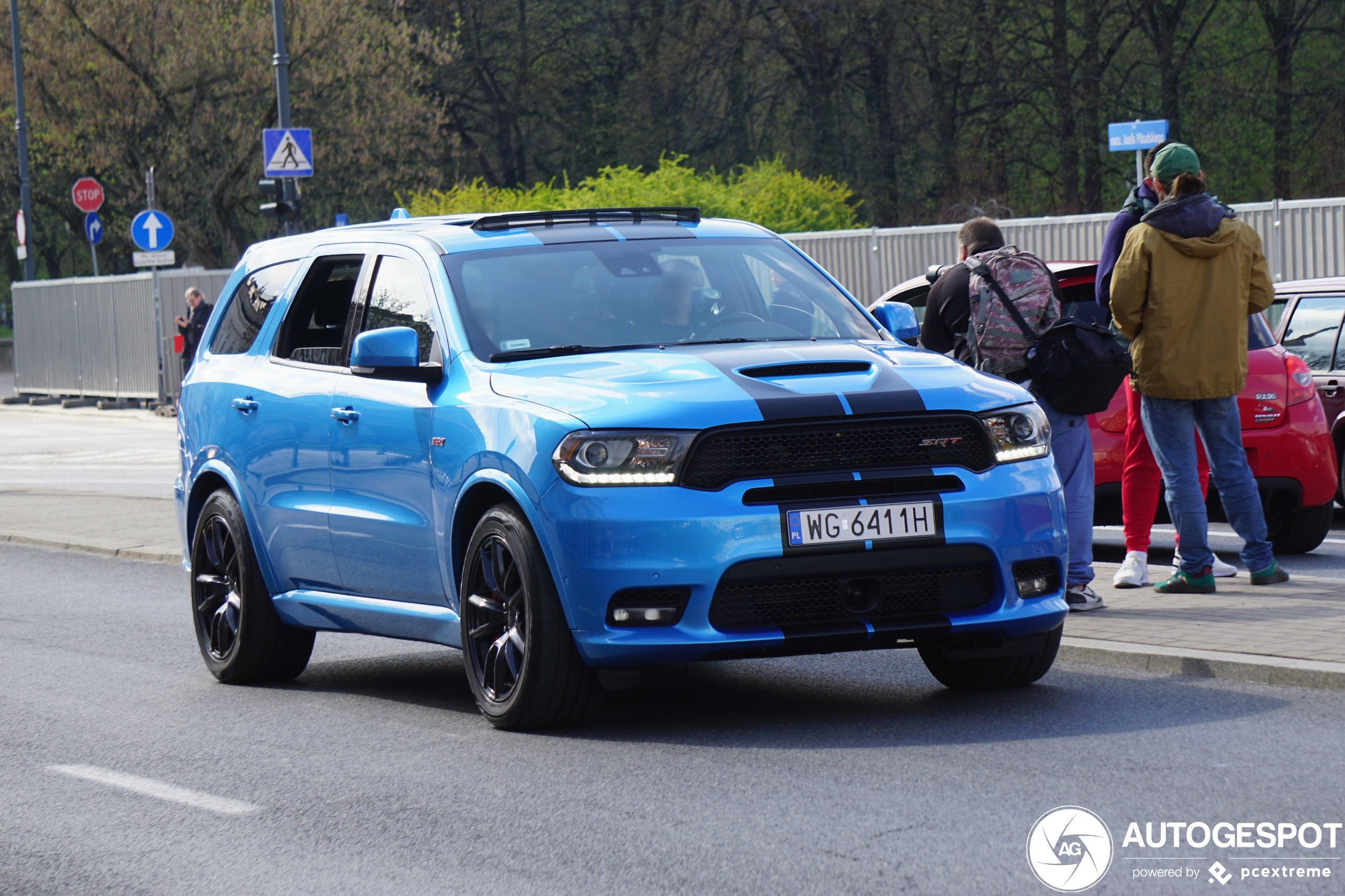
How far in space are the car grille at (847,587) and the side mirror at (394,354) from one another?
4.97 feet

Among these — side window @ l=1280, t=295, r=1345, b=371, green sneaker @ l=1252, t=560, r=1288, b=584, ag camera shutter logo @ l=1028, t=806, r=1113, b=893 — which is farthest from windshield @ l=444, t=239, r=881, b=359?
side window @ l=1280, t=295, r=1345, b=371

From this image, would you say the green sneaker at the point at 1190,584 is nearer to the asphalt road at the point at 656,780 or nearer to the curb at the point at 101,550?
the asphalt road at the point at 656,780

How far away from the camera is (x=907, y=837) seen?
5133mm

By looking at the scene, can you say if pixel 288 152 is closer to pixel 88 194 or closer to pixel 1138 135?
pixel 1138 135

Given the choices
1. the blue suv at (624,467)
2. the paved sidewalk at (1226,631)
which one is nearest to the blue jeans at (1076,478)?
the paved sidewalk at (1226,631)

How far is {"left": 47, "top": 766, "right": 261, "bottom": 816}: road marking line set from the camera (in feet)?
19.8

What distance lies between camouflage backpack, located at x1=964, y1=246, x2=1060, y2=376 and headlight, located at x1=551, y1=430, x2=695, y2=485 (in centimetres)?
324

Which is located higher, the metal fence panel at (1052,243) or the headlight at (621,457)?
the metal fence panel at (1052,243)

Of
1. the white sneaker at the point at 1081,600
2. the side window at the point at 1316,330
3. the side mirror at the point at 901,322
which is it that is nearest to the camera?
the side mirror at the point at 901,322

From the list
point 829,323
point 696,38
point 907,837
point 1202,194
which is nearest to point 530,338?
point 829,323

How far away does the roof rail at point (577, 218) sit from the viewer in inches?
309

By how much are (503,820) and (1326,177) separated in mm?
33540

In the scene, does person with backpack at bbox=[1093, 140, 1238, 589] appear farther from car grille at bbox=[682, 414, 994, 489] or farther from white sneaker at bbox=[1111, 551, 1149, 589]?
car grille at bbox=[682, 414, 994, 489]

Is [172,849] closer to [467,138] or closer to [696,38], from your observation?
[696,38]
